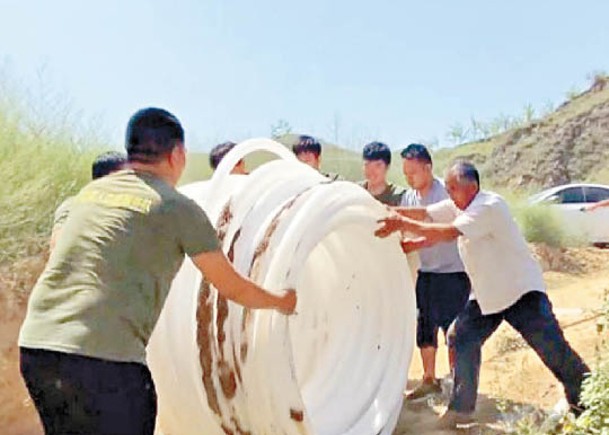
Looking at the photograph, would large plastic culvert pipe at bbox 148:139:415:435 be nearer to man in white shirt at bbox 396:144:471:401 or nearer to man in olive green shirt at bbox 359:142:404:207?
man in white shirt at bbox 396:144:471:401

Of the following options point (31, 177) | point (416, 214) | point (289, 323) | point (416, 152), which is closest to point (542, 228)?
point (416, 152)

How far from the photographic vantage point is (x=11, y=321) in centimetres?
604

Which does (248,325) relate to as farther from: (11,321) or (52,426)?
(11,321)

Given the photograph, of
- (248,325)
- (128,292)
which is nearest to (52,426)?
(128,292)

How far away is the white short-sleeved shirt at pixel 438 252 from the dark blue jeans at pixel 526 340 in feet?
1.70

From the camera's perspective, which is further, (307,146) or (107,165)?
(307,146)

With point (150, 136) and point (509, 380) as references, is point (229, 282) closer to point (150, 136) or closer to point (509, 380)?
point (150, 136)

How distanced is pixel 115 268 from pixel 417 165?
132 inches

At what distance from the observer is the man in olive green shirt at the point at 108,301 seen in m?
3.00

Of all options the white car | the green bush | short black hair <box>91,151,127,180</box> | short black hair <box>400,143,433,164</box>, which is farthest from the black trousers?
the white car

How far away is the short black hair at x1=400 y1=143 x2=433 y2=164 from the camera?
5.97 metres

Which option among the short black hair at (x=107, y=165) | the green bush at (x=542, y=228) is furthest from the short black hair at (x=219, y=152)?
the green bush at (x=542, y=228)

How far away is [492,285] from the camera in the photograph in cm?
525

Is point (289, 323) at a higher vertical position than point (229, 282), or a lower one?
lower
